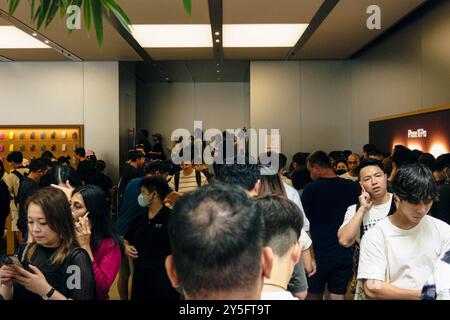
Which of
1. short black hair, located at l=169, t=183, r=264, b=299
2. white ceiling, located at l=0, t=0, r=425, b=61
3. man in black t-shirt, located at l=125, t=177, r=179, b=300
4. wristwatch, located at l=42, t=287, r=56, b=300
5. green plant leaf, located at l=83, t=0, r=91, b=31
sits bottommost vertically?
man in black t-shirt, located at l=125, t=177, r=179, b=300

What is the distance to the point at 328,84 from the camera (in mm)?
11195

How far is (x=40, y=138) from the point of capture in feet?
36.7

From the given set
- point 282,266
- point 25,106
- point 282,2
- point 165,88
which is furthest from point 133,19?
point 165,88

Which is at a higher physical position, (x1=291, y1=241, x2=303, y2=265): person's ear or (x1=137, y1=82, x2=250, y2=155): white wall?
(x1=137, y1=82, x2=250, y2=155): white wall

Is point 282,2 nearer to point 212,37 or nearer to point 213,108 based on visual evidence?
point 212,37

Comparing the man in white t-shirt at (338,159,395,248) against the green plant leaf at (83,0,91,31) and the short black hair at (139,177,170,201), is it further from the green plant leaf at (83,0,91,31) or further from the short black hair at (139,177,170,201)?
the green plant leaf at (83,0,91,31)

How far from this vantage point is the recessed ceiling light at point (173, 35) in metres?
7.93

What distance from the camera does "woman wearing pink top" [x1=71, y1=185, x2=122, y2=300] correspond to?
2.39 metres

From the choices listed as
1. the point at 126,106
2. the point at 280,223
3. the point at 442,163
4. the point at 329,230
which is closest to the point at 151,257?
the point at 329,230

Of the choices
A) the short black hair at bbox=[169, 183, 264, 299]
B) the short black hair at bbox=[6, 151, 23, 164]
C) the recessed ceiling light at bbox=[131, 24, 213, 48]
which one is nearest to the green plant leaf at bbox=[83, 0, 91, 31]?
the short black hair at bbox=[169, 183, 264, 299]

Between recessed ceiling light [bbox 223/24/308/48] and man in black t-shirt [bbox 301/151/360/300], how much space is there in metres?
4.69

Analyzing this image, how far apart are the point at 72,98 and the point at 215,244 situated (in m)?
10.7

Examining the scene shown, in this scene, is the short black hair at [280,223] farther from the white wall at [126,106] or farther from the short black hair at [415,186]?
the white wall at [126,106]
